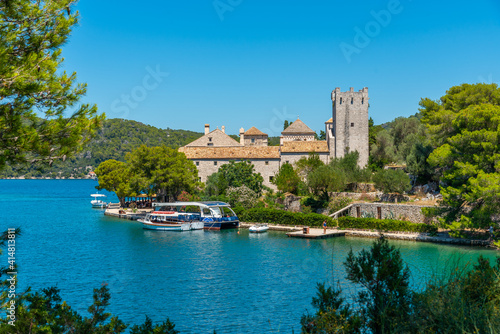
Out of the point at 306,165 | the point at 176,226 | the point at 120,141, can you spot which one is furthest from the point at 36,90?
the point at 120,141

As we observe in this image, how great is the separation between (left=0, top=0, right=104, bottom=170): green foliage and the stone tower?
48.5 metres

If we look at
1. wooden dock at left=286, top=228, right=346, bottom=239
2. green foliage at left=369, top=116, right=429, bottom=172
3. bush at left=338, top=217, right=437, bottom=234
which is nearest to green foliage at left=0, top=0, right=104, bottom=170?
wooden dock at left=286, top=228, right=346, bottom=239

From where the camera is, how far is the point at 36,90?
762 centimetres

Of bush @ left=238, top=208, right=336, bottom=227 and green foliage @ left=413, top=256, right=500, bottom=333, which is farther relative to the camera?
bush @ left=238, top=208, right=336, bottom=227

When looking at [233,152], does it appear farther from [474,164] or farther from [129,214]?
[474,164]

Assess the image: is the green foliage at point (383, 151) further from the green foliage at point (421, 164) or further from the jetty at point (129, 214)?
the jetty at point (129, 214)

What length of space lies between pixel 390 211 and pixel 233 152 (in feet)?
83.4

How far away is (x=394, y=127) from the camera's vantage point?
2165 inches

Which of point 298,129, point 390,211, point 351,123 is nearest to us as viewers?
point 390,211

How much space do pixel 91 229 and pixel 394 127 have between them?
38980mm

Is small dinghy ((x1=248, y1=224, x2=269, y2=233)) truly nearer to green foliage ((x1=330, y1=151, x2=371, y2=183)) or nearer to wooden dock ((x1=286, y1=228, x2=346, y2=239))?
wooden dock ((x1=286, y1=228, x2=346, y2=239))

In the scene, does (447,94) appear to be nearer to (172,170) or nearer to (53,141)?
(172,170)

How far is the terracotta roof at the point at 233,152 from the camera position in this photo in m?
55.4

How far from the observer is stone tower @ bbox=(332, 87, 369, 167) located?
54.0 metres
